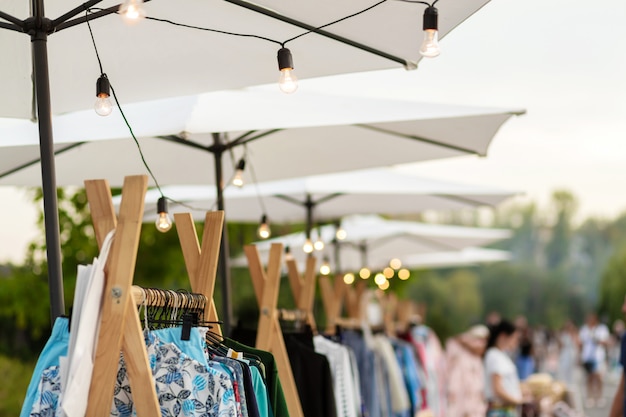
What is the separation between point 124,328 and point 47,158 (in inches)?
33.8

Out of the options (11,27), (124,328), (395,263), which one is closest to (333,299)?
(11,27)

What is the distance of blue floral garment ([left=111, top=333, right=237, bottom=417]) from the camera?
3168mm

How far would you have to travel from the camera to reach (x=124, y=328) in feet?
9.62

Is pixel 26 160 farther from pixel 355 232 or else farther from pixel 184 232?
pixel 355 232

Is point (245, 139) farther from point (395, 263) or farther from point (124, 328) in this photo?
point (395, 263)

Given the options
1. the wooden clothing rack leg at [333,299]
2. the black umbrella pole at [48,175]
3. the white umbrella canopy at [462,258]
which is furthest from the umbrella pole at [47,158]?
the white umbrella canopy at [462,258]

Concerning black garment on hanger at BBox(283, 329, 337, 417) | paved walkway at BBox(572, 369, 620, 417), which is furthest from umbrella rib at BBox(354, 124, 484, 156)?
paved walkway at BBox(572, 369, 620, 417)

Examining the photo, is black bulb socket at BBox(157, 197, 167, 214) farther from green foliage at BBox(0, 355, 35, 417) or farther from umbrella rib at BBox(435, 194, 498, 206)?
green foliage at BBox(0, 355, 35, 417)

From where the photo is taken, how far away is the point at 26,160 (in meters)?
5.49

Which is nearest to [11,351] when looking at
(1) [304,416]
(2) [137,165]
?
(2) [137,165]

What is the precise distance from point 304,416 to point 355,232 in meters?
6.47

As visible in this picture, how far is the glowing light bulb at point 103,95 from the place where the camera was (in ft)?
11.8

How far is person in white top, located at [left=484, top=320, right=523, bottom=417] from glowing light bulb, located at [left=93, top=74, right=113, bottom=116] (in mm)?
6546

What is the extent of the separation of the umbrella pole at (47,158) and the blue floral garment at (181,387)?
0.39m
